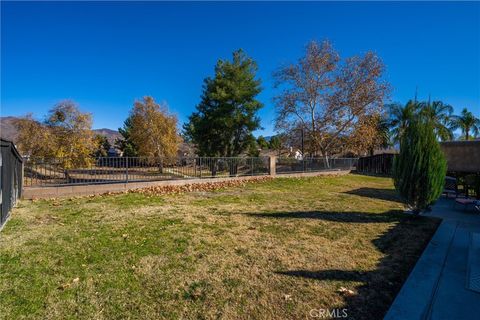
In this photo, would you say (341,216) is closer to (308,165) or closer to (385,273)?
(385,273)

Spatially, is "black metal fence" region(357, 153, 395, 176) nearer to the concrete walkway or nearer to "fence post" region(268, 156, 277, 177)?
"fence post" region(268, 156, 277, 177)

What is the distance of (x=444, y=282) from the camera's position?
3230mm

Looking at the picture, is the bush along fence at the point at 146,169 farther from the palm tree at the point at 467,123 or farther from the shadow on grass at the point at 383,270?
the palm tree at the point at 467,123

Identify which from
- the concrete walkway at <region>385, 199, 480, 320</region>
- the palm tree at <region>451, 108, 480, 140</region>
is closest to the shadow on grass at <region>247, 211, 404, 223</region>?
the concrete walkway at <region>385, 199, 480, 320</region>

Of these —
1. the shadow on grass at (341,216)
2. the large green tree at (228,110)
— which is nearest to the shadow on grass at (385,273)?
the shadow on grass at (341,216)

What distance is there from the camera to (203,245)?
14.0 ft

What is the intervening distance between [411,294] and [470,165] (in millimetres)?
10710

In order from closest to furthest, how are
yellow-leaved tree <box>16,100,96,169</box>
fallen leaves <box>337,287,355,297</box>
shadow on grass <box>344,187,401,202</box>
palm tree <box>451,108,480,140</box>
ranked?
fallen leaves <box>337,287,355,297</box> → shadow on grass <box>344,187,401,202</box> → yellow-leaved tree <box>16,100,96,169</box> → palm tree <box>451,108,480,140</box>

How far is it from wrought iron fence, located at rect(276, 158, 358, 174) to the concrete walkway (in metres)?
12.2

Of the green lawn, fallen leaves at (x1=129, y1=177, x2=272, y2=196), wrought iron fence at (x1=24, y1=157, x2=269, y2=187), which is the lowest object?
the green lawn

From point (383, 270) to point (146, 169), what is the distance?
1245cm

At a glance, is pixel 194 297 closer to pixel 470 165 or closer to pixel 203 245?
pixel 203 245

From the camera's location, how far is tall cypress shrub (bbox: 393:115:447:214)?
236 inches

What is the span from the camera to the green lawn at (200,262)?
104 inches
